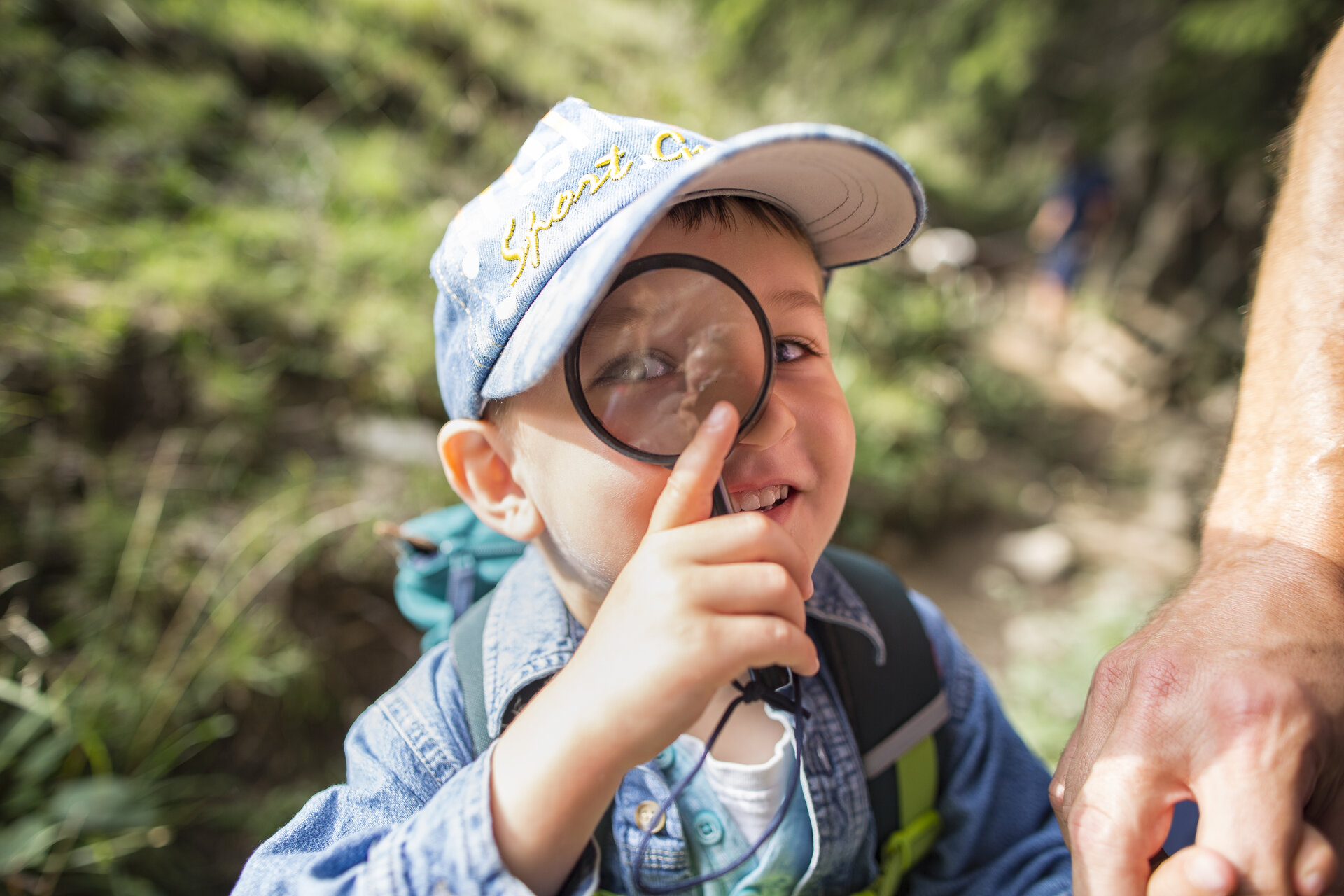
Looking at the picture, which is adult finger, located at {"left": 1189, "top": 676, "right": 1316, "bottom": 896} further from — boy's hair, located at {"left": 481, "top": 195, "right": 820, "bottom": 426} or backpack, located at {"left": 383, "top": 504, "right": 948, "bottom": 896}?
boy's hair, located at {"left": 481, "top": 195, "right": 820, "bottom": 426}

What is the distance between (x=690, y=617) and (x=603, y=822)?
608 millimetres

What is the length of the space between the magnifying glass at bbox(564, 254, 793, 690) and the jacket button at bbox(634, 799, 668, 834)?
62 cm

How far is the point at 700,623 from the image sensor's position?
93 cm

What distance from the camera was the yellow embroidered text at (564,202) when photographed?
1147mm

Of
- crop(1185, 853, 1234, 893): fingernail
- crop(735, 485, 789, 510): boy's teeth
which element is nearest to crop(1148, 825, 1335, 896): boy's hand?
crop(1185, 853, 1234, 893): fingernail

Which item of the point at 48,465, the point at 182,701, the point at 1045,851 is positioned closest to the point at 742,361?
the point at 1045,851

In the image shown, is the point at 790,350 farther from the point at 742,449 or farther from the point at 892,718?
the point at 892,718

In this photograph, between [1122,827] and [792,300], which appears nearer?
[1122,827]

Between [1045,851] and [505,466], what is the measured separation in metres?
1.37

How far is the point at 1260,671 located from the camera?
1.03 m

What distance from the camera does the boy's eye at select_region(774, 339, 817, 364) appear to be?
1.29m

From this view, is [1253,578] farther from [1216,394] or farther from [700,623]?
[1216,394]

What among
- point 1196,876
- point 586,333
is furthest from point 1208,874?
point 586,333

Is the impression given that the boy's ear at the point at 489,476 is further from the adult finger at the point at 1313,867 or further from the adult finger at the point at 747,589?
the adult finger at the point at 1313,867
